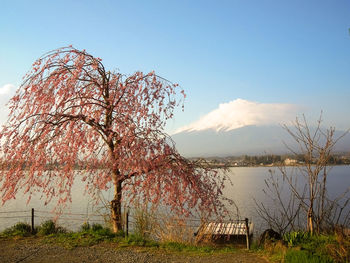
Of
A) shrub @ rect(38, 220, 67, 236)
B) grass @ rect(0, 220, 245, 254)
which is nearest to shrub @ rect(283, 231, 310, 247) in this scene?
grass @ rect(0, 220, 245, 254)

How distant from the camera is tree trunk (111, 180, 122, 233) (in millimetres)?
9406

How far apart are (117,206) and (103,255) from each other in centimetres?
216

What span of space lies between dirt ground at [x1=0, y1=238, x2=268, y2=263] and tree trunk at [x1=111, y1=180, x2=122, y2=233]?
1328 millimetres

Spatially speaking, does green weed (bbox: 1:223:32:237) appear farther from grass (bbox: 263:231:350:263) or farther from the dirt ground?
grass (bbox: 263:231:350:263)

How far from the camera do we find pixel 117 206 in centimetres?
955

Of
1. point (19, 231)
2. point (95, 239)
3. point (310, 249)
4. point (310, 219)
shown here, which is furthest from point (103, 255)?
point (310, 219)

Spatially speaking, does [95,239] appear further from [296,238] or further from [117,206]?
[296,238]

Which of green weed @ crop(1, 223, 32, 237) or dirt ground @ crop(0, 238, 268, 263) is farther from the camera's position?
green weed @ crop(1, 223, 32, 237)

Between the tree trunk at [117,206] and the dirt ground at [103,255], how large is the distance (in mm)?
1328

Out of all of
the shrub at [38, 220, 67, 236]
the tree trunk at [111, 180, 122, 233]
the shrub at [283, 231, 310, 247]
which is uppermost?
the tree trunk at [111, 180, 122, 233]

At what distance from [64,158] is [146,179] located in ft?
7.69

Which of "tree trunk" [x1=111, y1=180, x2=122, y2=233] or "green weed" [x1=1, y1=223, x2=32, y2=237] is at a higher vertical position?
"tree trunk" [x1=111, y1=180, x2=122, y2=233]

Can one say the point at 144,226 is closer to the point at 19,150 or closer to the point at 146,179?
the point at 146,179

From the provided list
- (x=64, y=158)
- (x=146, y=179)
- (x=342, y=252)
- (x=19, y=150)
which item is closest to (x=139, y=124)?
(x=146, y=179)
